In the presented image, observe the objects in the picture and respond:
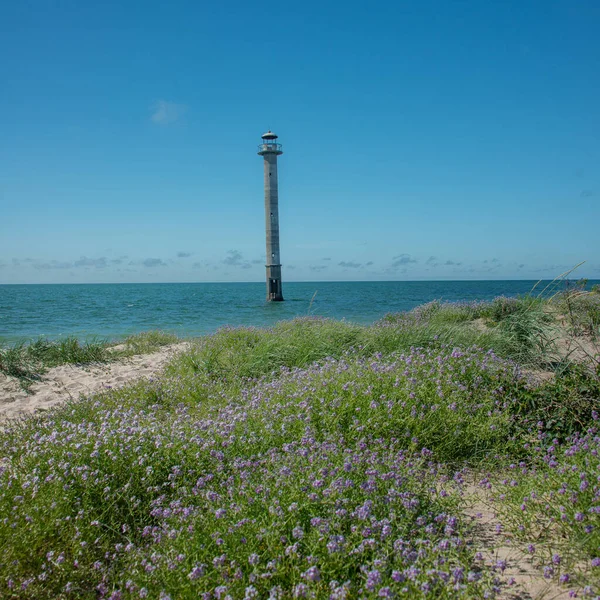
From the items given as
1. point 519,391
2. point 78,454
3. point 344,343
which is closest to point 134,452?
point 78,454

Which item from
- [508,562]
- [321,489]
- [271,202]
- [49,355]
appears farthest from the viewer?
[271,202]

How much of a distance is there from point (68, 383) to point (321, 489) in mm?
7622

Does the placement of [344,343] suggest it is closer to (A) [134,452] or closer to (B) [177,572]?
(A) [134,452]

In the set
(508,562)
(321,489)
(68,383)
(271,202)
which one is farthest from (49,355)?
(271,202)

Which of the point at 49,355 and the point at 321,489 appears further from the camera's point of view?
the point at 49,355

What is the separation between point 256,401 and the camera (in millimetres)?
5379

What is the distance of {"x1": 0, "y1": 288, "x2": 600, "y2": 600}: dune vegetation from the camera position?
267cm

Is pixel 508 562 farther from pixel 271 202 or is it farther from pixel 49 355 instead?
pixel 271 202

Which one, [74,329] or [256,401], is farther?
[74,329]

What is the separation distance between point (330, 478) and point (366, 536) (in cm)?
58

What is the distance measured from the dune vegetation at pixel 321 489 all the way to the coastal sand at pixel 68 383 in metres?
1.58

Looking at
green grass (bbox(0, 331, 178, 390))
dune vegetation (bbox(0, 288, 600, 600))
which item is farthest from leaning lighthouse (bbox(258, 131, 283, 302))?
dune vegetation (bbox(0, 288, 600, 600))

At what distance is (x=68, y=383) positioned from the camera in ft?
30.0

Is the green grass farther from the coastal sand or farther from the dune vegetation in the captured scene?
the dune vegetation
